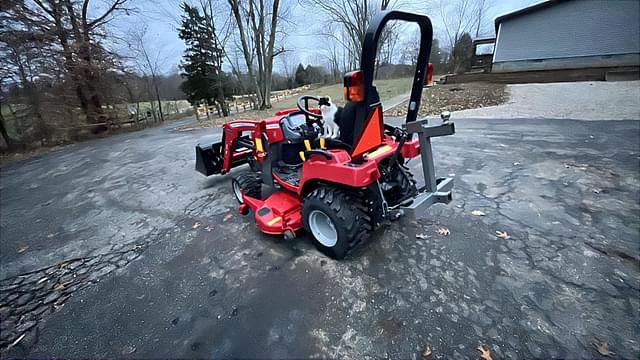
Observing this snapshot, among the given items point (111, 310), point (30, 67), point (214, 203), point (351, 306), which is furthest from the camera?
point (30, 67)

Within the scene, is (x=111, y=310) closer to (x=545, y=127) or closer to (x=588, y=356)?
(x=588, y=356)

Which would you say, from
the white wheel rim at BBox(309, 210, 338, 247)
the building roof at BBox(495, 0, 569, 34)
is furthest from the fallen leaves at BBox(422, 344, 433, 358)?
the building roof at BBox(495, 0, 569, 34)

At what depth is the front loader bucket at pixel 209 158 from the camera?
4152 millimetres

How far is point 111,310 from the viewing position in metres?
2.05

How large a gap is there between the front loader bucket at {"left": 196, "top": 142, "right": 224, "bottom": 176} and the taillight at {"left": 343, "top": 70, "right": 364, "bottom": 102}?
306 centimetres

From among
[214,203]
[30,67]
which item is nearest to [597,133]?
[214,203]

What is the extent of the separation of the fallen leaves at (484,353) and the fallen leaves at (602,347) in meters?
0.62

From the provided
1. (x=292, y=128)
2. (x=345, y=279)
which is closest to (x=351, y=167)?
(x=345, y=279)

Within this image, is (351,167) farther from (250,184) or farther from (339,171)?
(250,184)

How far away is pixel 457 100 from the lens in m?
11.2

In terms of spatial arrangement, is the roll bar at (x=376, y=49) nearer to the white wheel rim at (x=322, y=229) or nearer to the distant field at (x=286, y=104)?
the white wheel rim at (x=322, y=229)

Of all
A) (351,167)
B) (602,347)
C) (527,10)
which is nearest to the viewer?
(602,347)

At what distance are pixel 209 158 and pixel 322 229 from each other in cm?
262

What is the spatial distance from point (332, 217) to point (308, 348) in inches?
36.6
